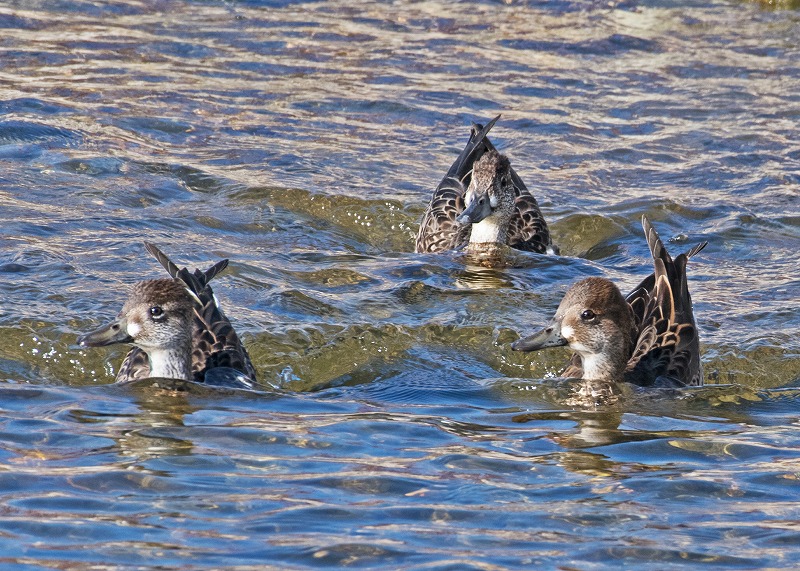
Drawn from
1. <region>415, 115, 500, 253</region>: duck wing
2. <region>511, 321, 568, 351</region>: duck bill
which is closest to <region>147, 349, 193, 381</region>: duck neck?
<region>511, 321, 568, 351</region>: duck bill

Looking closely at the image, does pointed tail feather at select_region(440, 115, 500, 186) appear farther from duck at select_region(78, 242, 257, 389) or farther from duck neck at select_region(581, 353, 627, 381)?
duck at select_region(78, 242, 257, 389)

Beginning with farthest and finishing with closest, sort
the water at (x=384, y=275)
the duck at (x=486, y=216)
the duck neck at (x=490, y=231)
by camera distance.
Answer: the duck neck at (x=490, y=231) → the duck at (x=486, y=216) → the water at (x=384, y=275)

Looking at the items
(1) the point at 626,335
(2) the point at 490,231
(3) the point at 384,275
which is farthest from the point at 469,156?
(1) the point at 626,335

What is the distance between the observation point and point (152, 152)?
14414 mm

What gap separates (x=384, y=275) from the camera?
37.5 ft

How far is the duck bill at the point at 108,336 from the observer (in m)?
8.56

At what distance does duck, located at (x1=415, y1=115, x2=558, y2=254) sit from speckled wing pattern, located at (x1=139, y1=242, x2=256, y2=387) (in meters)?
3.65

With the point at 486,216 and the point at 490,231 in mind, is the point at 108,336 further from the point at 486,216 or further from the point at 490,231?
the point at 490,231

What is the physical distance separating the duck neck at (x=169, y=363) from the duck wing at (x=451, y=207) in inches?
165

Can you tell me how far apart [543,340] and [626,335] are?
68 cm

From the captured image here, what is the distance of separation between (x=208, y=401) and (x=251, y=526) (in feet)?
7.58

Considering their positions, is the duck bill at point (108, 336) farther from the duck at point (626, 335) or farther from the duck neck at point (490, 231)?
the duck neck at point (490, 231)

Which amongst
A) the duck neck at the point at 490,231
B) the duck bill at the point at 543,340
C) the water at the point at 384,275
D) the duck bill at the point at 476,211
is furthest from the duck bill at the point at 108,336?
the duck neck at the point at 490,231

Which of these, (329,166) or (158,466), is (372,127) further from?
(158,466)
